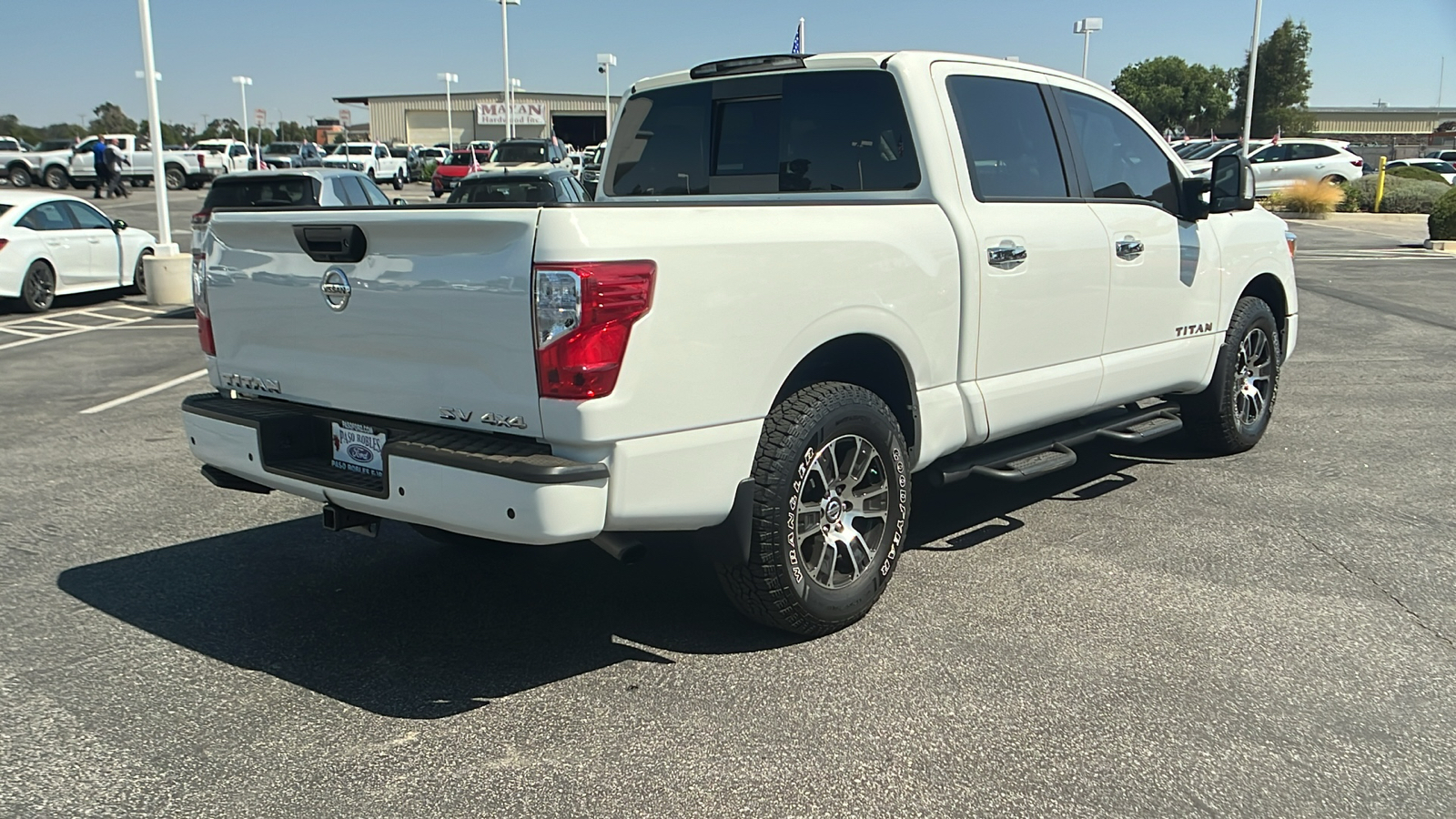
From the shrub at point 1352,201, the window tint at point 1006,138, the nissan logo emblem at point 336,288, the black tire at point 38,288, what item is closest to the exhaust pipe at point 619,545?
the nissan logo emblem at point 336,288

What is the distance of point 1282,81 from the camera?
247ft

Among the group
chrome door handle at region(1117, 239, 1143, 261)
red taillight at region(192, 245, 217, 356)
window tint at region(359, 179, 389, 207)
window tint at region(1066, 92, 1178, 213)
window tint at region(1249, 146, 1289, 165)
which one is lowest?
red taillight at region(192, 245, 217, 356)

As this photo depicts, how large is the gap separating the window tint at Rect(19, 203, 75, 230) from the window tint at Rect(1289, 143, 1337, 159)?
32.7 m

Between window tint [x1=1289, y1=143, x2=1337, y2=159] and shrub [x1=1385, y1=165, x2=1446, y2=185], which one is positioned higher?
window tint [x1=1289, y1=143, x2=1337, y2=159]

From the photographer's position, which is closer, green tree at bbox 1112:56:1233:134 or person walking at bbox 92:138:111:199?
person walking at bbox 92:138:111:199

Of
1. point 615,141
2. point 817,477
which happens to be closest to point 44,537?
point 615,141

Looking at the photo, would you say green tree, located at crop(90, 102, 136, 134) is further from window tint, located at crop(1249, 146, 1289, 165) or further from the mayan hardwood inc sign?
window tint, located at crop(1249, 146, 1289, 165)

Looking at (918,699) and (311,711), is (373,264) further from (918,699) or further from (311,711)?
(918,699)

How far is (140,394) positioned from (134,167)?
41.0m

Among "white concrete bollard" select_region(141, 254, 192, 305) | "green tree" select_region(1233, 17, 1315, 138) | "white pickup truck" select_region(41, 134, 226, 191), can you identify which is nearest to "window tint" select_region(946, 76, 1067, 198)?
"white concrete bollard" select_region(141, 254, 192, 305)

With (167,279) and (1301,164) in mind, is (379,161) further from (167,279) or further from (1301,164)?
(167,279)

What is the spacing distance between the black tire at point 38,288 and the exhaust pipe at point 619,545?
1377cm

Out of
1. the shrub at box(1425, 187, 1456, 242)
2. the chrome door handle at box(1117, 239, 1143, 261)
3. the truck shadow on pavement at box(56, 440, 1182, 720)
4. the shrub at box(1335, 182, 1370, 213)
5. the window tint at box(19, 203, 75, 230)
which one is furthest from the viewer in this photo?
the shrub at box(1335, 182, 1370, 213)

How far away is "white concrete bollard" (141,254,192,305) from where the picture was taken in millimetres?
15273
